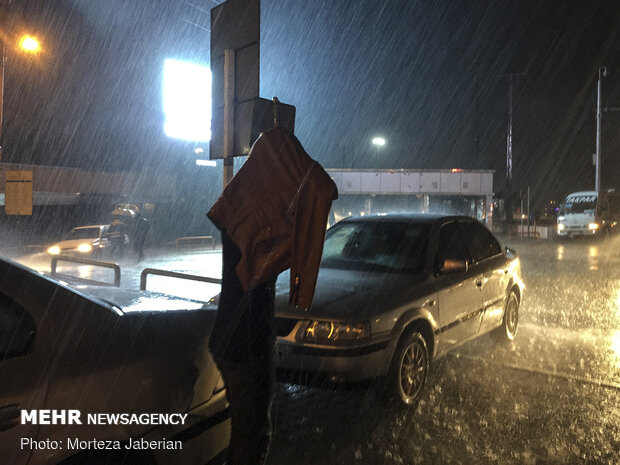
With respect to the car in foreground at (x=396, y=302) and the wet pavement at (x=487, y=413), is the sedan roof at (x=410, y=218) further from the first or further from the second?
the wet pavement at (x=487, y=413)

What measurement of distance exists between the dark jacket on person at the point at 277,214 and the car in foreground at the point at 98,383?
493mm

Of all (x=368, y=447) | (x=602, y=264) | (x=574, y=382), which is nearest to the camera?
(x=368, y=447)

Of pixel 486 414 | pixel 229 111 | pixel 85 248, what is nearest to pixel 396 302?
pixel 486 414

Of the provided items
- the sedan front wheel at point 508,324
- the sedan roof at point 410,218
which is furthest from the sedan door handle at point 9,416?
the sedan front wheel at point 508,324

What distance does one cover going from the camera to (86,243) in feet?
54.9

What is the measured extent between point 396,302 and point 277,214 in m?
2.15

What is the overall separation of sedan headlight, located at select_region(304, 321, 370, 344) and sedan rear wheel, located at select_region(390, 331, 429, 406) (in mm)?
417

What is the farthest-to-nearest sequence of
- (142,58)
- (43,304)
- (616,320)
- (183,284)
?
(142,58) → (183,284) → (616,320) → (43,304)

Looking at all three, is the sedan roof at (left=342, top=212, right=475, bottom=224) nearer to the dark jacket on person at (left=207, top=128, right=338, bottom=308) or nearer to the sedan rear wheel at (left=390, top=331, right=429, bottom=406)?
the sedan rear wheel at (left=390, top=331, right=429, bottom=406)

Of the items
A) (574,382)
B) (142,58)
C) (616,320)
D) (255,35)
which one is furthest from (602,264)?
(142,58)

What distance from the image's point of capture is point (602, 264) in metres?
15.5

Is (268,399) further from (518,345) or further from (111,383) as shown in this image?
(518,345)

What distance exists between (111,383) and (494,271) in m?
4.62

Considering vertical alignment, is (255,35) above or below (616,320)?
above
